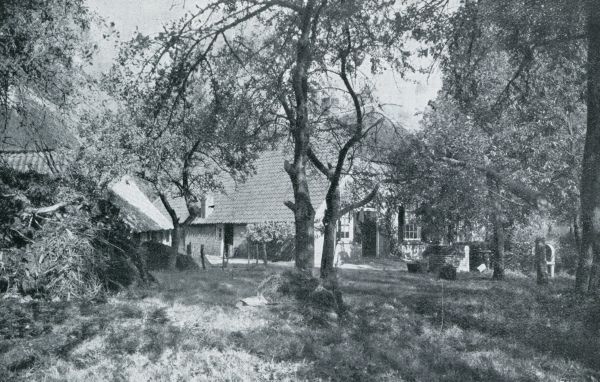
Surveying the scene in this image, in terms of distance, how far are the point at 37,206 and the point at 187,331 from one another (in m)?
5.86

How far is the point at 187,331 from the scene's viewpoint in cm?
798

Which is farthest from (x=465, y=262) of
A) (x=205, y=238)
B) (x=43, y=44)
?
(x=43, y=44)

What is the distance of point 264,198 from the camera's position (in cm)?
2967

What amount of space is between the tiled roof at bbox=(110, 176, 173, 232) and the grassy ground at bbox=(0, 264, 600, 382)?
45.6 ft

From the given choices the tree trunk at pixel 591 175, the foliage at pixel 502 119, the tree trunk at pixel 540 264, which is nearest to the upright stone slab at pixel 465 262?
the foliage at pixel 502 119

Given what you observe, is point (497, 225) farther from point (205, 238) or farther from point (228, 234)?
point (205, 238)

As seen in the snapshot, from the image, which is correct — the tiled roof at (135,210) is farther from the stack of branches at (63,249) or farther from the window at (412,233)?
the window at (412,233)

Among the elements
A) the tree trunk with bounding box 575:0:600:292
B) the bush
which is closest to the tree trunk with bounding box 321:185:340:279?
the tree trunk with bounding box 575:0:600:292

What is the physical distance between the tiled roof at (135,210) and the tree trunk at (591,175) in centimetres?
1795

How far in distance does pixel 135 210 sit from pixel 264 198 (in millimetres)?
7421

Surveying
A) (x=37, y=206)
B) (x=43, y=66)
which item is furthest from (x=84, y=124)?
(x=43, y=66)

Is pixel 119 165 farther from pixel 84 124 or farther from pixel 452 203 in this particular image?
pixel 452 203

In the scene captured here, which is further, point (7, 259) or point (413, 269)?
point (413, 269)

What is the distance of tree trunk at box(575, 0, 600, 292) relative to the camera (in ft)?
31.9
